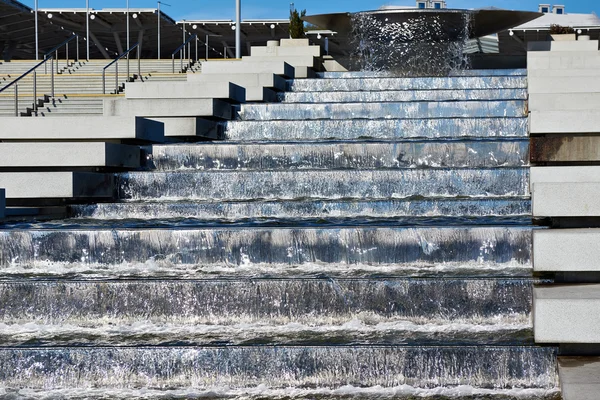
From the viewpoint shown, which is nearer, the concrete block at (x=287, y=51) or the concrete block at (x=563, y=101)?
the concrete block at (x=563, y=101)

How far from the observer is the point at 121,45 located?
49.8 metres

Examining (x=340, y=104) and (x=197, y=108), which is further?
(x=340, y=104)

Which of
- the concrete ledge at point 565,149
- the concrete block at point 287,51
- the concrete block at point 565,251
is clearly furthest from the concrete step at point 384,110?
the concrete block at point 565,251

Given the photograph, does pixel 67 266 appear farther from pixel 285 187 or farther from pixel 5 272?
pixel 285 187

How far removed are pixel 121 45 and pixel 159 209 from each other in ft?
135

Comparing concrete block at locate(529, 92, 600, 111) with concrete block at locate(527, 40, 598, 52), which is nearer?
concrete block at locate(529, 92, 600, 111)

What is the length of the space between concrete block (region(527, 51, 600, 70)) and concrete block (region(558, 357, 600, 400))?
13.0 m

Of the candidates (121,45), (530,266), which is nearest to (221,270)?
(530,266)

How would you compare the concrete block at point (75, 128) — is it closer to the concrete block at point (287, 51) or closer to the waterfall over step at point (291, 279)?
the waterfall over step at point (291, 279)

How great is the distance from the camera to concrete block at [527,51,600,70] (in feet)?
60.5

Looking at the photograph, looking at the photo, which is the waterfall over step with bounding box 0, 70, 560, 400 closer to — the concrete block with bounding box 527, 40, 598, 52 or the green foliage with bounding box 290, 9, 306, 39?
the concrete block with bounding box 527, 40, 598, 52

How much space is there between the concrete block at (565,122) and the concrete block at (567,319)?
5305mm

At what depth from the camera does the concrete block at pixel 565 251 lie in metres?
6.38

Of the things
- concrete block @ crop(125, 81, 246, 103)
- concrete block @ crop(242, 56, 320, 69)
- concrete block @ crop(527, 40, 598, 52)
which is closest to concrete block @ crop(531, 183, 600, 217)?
concrete block @ crop(125, 81, 246, 103)
